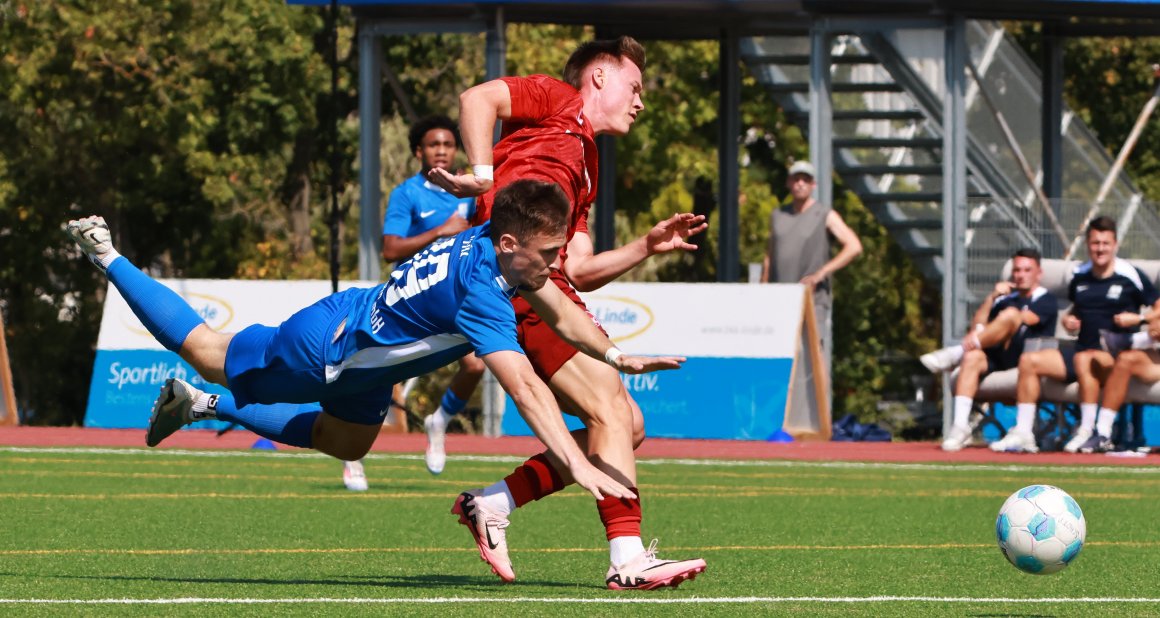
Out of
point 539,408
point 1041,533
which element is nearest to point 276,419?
point 539,408

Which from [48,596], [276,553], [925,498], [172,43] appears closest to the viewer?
[48,596]

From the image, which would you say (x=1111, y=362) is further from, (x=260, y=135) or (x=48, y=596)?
(x=260, y=135)

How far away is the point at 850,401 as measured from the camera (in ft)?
90.6

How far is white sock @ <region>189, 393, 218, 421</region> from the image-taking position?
8695 mm

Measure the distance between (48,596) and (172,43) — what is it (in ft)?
64.4

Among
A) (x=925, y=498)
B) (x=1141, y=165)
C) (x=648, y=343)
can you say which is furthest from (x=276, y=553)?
(x=1141, y=165)

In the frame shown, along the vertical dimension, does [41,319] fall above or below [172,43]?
below

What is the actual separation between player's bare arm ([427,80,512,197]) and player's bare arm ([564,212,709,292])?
564 millimetres

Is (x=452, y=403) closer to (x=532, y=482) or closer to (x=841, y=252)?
(x=532, y=482)

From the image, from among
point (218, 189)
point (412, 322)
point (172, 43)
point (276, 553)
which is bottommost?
point (276, 553)

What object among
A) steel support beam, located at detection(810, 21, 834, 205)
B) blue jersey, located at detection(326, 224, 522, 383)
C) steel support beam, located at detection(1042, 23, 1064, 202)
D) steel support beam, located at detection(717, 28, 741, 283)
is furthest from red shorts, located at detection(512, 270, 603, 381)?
steel support beam, located at detection(1042, 23, 1064, 202)

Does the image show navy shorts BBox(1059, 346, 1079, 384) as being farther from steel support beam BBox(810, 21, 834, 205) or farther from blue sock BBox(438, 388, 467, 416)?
blue sock BBox(438, 388, 467, 416)

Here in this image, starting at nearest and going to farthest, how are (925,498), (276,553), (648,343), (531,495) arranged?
(531,495) < (276,553) < (925,498) < (648,343)

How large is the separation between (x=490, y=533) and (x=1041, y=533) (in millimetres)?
1949
